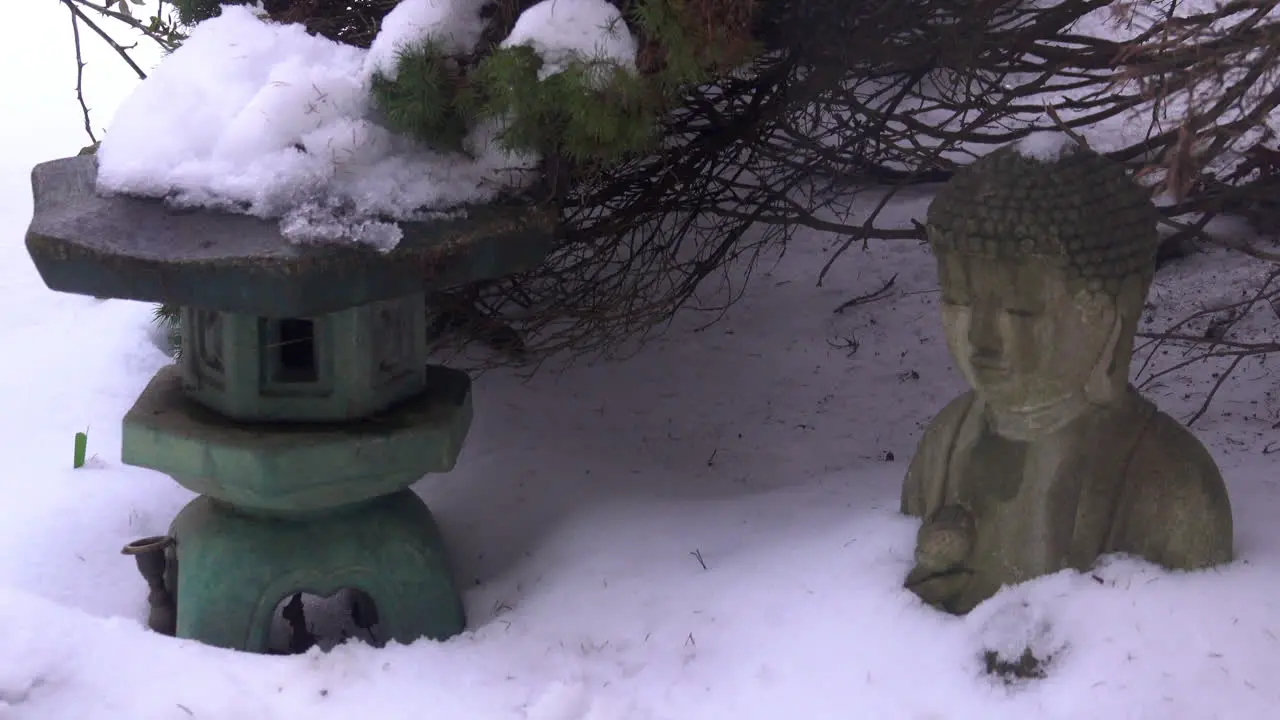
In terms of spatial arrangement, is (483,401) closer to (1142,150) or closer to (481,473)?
(481,473)

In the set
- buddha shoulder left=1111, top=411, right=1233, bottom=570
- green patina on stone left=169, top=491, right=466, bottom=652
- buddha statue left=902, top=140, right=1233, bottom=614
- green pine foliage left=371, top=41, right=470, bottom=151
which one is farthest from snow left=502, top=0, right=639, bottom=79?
buddha shoulder left=1111, top=411, right=1233, bottom=570

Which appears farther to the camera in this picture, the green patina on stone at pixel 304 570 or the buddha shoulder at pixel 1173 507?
the green patina on stone at pixel 304 570

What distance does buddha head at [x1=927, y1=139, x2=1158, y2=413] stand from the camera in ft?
7.20

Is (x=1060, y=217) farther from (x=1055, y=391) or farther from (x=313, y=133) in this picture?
(x=313, y=133)

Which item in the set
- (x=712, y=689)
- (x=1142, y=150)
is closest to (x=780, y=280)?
(x=1142, y=150)

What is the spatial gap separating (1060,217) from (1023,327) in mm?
214

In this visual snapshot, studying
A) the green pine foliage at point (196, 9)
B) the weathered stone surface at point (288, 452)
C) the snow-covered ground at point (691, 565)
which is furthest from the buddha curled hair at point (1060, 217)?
the green pine foliage at point (196, 9)

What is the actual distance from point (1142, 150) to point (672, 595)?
1.87 metres

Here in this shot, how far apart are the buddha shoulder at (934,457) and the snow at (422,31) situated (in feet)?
4.36

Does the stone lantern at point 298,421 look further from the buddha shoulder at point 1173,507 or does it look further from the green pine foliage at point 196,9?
the buddha shoulder at point 1173,507

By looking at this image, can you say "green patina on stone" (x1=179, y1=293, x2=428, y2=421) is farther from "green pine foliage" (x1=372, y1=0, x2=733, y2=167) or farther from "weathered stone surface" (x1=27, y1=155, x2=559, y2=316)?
"green pine foliage" (x1=372, y1=0, x2=733, y2=167)

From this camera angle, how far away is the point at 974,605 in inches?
94.0

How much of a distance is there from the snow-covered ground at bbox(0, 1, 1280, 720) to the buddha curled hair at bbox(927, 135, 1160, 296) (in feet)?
1.97

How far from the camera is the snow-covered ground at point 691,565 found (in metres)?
2.23
